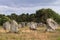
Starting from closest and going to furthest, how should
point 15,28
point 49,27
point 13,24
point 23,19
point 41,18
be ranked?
point 15,28, point 13,24, point 49,27, point 41,18, point 23,19

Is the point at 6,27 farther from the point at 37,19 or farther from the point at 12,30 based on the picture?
the point at 37,19

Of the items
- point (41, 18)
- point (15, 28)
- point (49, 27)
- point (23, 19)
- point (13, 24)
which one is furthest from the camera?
point (23, 19)

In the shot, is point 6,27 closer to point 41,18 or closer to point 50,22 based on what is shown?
point 50,22

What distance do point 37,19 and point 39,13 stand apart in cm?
379

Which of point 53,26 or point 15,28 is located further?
point 53,26

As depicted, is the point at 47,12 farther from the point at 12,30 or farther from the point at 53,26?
the point at 12,30

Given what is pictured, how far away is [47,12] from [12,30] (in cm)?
7331

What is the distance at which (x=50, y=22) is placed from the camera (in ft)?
142

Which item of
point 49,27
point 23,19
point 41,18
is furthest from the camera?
point 23,19

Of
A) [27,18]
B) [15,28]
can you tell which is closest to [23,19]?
[27,18]

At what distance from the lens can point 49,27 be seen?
41.7m

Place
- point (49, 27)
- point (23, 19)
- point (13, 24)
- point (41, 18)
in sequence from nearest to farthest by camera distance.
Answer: point (13, 24) < point (49, 27) < point (41, 18) < point (23, 19)

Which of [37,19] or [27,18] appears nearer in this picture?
[37,19]

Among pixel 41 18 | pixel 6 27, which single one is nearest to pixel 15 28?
pixel 6 27
